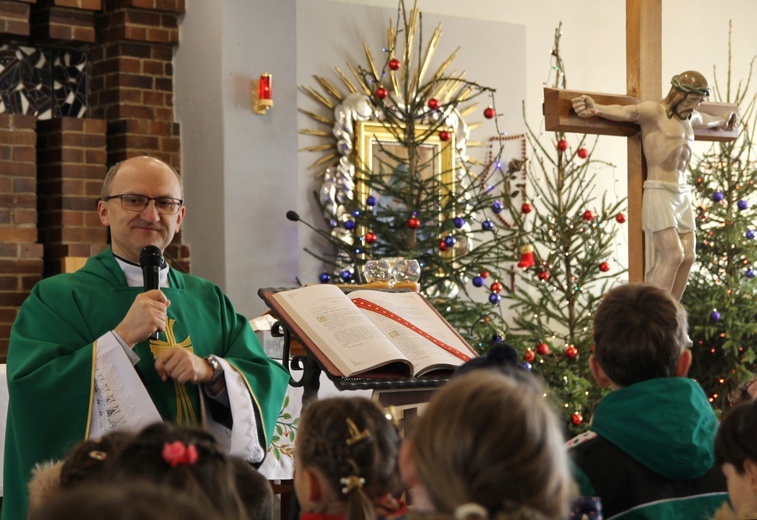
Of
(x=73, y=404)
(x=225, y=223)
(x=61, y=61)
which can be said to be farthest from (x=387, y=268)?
(x=61, y=61)

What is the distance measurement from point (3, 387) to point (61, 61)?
302 centimetres

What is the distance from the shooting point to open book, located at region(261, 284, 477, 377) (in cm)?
315

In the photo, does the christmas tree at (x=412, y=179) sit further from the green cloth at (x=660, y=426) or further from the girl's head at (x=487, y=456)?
the girl's head at (x=487, y=456)

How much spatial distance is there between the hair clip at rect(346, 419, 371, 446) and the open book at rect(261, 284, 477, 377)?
1.11m

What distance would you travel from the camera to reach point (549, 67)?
856cm

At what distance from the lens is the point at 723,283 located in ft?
26.5

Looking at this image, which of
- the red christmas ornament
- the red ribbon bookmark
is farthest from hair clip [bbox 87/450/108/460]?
the red christmas ornament

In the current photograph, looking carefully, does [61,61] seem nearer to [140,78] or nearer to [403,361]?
[140,78]

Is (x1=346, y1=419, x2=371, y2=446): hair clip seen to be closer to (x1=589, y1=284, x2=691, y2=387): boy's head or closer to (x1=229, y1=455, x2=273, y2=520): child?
(x1=229, y1=455, x2=273, y2=520): child

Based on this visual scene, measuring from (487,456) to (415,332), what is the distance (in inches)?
79.4

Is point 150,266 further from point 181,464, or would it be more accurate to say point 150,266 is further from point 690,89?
point 690,89

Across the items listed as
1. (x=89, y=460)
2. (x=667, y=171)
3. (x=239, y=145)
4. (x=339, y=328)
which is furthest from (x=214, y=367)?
(x=239, y=145)

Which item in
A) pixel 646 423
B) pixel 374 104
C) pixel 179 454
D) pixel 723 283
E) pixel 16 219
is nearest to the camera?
pixel 179 454

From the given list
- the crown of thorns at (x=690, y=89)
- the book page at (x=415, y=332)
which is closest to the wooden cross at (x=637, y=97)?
the crown of thorns at (x=690, y=89)
